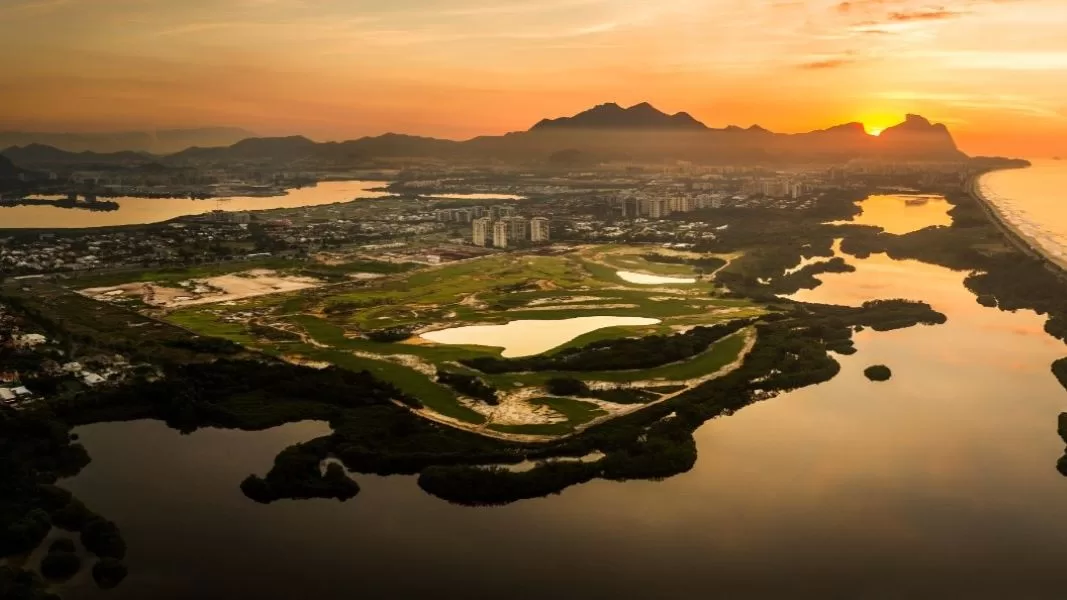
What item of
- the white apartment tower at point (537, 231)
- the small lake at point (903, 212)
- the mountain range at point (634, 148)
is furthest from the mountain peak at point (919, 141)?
the white apartment tower at point (537, 231)

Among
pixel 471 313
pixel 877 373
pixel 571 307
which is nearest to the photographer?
pixel 877 373

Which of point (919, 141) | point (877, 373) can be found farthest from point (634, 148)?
point (877, 373)

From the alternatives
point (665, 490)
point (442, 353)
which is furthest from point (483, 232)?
point (665, 490)

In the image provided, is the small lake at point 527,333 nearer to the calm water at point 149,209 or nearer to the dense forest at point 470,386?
the dense forest at point 470,386

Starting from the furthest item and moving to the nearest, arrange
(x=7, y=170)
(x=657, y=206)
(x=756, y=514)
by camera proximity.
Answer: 1. (x=7, y=170)
2. (x=657, y=206)
3. (x=756, y=514)

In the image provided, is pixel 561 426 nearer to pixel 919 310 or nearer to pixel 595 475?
pixel 595 475

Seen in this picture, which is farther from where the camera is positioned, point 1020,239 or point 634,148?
point 634,148

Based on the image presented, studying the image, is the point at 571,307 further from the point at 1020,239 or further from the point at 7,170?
the point at 7,170
